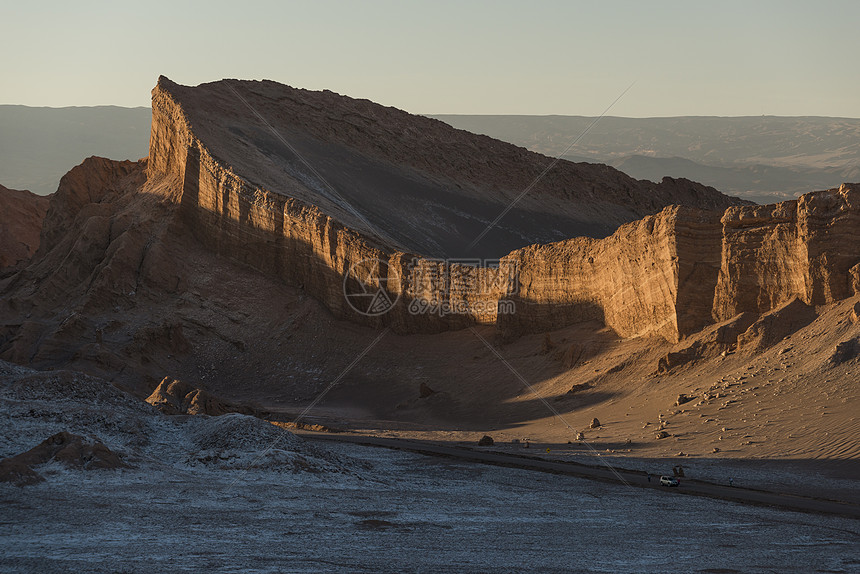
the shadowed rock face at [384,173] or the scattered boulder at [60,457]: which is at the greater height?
the shadowed rock face at [384,173]

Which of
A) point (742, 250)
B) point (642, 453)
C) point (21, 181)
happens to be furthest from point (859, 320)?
point (21, 181)

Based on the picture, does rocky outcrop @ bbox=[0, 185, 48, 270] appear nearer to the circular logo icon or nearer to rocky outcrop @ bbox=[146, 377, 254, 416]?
the circular logo icon

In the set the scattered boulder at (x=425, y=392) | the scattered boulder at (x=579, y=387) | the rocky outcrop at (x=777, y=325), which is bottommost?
the scattered boulder at (x=425, y=392)

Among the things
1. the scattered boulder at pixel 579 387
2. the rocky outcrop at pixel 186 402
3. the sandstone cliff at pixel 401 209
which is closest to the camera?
the rocky outcrop at pixel 186 402

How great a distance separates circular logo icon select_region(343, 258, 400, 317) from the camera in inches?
1636

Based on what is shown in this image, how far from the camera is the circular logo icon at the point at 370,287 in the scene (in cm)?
4156

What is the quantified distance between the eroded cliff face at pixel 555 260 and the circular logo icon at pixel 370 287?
5.1 inches

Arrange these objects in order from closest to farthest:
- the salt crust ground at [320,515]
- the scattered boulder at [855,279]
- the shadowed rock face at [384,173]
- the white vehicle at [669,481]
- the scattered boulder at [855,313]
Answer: the salt crust ground at [320,515] → the white vehicle at [669,481] → the scattered boulder at [855,313] → the scattered boulder at [855,279] → the shadowed rock face at [384,173]

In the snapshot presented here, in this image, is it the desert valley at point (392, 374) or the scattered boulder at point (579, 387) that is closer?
the desert valley at point (392, 374)

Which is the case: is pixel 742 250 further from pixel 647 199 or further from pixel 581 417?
pixel 647 199

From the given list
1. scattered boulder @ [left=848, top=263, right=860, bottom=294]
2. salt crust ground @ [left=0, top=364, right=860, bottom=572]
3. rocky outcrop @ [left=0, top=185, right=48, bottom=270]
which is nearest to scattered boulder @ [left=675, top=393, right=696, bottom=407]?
scattered boulder @ [left=848, top=263, right=860, bottom=294]

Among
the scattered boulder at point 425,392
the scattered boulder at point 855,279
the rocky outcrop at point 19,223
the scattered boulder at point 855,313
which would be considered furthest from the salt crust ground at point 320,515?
the rocky outcrop at point 19,223

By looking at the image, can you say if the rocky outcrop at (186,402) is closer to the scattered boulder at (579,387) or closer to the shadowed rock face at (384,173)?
the scattered boulder at (579,387)

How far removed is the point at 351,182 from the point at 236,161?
10.5 meters
